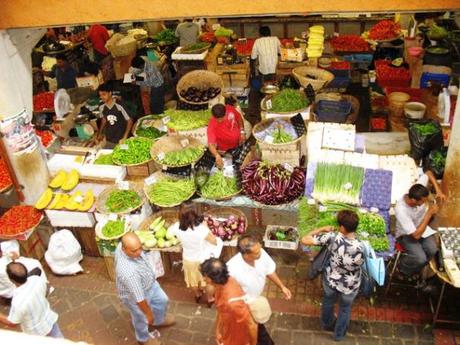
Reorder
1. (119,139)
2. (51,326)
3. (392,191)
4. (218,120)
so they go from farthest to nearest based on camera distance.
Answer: (119,139) → (218,120) → (392,191) → (51,326)

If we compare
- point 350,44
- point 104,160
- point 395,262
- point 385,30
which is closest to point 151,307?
point 104,160

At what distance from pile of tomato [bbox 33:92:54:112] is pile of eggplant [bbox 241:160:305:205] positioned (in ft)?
18.7

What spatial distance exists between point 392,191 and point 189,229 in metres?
2.96

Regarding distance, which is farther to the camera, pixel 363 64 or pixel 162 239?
pixel 363 64

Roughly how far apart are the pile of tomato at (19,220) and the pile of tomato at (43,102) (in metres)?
3.71

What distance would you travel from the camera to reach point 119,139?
9141 millimetres

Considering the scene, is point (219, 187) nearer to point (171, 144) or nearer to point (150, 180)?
point (150, 180)

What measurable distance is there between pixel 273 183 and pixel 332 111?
2.56 meters

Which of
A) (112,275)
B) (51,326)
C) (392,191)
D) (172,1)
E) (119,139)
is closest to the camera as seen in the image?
(51,326)

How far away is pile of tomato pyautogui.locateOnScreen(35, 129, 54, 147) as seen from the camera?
358 inches

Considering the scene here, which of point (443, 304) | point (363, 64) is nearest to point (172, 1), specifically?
point (443, 304)

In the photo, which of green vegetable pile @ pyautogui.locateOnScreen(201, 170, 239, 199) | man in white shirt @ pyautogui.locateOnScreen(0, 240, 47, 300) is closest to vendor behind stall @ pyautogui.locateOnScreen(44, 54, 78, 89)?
man in white shirt @ pyautogui.locateOnScreen(0, 240, 47, 300)

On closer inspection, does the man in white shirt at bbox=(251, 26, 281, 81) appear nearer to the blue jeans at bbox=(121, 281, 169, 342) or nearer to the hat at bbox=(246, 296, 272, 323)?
the blue jeans at bbox=(121, 281, 169, 342)

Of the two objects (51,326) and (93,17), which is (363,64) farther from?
(51,326)
